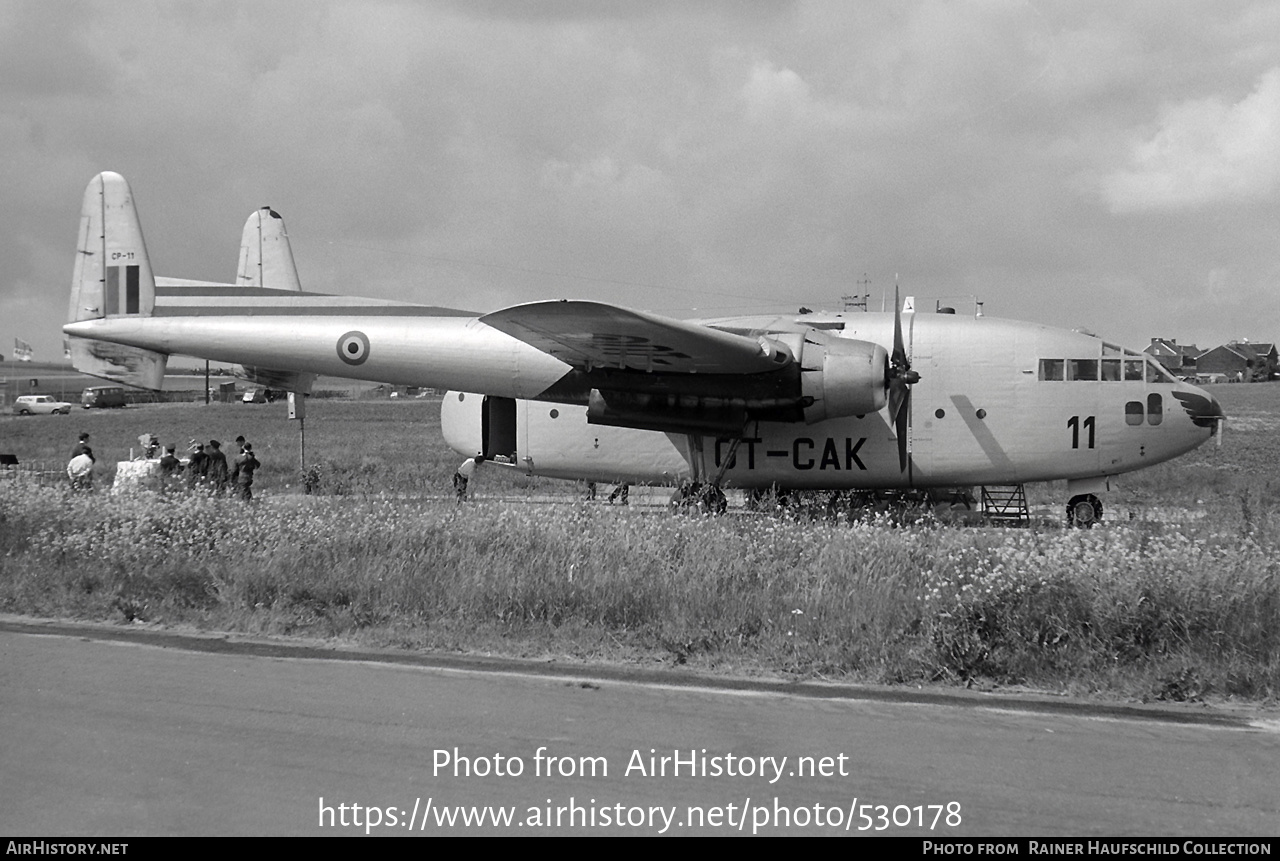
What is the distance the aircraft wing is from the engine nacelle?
53 centimetres

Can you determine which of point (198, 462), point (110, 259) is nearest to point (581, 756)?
point (198, 462)

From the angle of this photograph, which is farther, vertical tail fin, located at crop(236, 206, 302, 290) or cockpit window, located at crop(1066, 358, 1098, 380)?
vertical tail fin, located at crop(236, 206, 302, 290)

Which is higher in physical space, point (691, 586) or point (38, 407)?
point (38, 407)

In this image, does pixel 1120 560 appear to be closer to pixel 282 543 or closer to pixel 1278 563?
pixel 1278 563

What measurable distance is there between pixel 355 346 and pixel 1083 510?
1209 cm

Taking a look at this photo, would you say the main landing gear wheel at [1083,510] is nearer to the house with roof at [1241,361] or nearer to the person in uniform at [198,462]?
Answer: the person in uniform at [198,462]

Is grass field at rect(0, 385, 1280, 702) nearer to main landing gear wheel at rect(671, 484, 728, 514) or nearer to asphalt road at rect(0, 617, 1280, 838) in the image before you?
asphalt road at rect(0, 617, 1280, 838)

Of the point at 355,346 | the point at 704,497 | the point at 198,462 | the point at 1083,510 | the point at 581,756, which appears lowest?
the point at 581,756

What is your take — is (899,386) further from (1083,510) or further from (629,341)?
(629,341)

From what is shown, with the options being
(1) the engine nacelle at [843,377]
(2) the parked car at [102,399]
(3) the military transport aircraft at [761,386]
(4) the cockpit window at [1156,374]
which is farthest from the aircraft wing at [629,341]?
(2) the parked car at [102,399]

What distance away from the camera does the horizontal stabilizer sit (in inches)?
716

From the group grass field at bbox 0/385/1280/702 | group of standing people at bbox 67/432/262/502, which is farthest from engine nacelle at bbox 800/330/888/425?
group of standing people at bbox 67/432/262/502

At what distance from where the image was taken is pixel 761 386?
1525 cm

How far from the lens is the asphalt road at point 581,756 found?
15.6 ft
